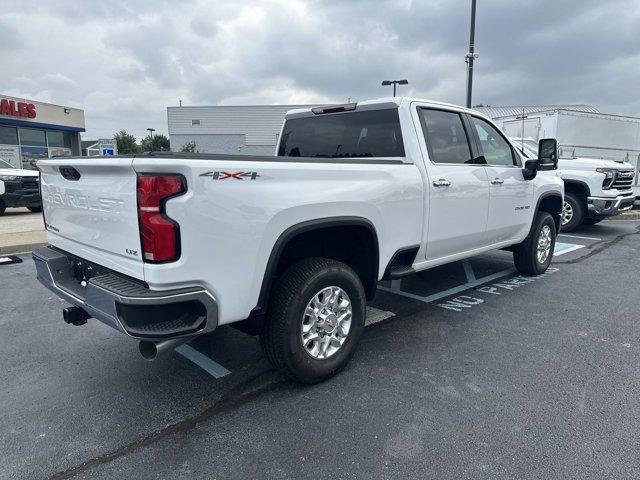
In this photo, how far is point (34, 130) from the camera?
23.6m

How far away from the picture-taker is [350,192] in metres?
3.12

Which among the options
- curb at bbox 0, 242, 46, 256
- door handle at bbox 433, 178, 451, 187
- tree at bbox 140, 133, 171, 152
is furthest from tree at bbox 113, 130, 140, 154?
door handle at bbox 433, 178, 451, 187

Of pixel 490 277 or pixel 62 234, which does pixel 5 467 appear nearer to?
pixel 62 234

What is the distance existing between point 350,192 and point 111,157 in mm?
1491

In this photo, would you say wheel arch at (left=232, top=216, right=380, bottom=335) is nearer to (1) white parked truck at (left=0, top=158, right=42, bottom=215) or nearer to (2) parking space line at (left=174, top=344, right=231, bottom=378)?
(2) parking space line at (left=174, top=344, right=231, bottom=378)

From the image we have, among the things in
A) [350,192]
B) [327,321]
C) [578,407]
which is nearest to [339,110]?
[350,192]

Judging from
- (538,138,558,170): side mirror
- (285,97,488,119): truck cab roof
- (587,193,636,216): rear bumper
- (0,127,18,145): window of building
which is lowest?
(587,193,636,216): rear bumper

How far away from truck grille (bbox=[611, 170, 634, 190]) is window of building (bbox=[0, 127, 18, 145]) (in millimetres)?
24752

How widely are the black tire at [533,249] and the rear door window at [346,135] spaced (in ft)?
9.01

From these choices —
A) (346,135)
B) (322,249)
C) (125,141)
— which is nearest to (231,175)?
(322,249)

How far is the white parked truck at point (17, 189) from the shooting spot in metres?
12.2

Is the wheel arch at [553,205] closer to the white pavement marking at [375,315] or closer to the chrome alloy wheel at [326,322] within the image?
the white pavement marking at [375,315]

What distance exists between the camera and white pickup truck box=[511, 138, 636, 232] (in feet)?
30.1

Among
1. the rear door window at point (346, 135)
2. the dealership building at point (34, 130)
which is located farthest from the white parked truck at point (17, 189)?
the rear door window at point (346, 135)
